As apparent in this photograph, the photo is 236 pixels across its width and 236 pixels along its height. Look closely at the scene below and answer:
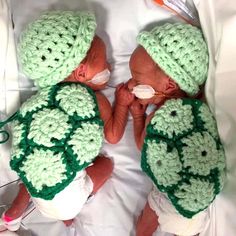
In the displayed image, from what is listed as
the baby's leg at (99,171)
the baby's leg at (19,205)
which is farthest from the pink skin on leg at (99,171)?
the baby's leg at (19,205)

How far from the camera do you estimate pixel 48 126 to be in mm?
1107

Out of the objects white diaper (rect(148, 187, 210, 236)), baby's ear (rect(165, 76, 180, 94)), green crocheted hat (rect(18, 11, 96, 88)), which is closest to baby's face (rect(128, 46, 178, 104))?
baby's ear (rect(165, 76, 180, 94))

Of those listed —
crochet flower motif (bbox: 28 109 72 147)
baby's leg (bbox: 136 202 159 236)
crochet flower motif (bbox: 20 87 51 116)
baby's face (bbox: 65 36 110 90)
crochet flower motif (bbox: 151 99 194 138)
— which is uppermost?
baby's face (bbox: 65 36 110 90)

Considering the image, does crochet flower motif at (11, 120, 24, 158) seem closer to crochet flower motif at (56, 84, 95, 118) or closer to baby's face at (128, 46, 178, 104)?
crochet flower motif at (56, 84, 95, 118)

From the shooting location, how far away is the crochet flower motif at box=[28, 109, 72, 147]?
1098mm

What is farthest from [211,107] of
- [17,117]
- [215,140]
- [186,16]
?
[17,117]

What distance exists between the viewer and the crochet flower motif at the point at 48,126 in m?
1.10

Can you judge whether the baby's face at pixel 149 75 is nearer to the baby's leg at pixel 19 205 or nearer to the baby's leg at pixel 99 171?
the baby's leg at pixel 99 171

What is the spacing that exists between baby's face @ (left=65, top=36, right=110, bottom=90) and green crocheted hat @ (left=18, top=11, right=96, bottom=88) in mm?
34

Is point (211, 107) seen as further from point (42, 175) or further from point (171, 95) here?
point (42, 175)

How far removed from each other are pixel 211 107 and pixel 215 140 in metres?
0.08

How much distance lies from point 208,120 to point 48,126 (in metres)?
0.34

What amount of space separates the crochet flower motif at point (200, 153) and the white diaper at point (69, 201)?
0.76 feet

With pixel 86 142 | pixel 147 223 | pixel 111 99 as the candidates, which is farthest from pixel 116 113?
pixel 147 223
